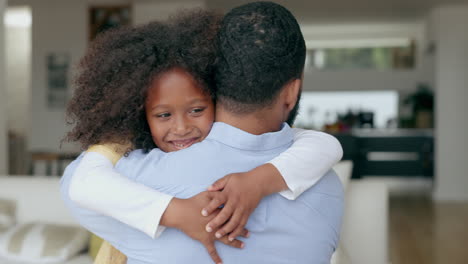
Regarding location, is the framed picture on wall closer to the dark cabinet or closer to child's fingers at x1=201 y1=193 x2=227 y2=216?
the dark cabinet

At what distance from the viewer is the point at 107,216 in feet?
2.74

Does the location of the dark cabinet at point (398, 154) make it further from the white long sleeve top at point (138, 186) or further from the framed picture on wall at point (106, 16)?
the white long sleeve top at point (138, 186)

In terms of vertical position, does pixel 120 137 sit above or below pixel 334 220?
above

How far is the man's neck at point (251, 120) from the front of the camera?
81cm

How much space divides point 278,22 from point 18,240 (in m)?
2.22

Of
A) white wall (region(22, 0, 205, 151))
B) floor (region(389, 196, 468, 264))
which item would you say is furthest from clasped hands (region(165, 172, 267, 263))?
white wall (region(22, 0, 205, 151))

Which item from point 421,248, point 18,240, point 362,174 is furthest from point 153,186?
point 362,174

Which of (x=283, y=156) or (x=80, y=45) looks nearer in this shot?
(x=283, y=156)

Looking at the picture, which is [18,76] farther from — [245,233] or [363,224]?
[245,233]

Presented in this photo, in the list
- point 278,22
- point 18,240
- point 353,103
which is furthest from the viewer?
point 353,103

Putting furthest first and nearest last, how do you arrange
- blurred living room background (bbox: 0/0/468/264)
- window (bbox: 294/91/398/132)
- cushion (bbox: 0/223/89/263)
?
window (bbox: 294/91/398/132), blurred living room background (bbox: 0/0/468/264), cushion (bbox: 0/223/89/263)

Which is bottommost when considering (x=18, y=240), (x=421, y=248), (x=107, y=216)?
(x=421, y=248)

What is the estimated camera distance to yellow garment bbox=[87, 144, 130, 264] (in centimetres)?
92

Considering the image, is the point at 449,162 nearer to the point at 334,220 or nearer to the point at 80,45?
the point at 80,45
